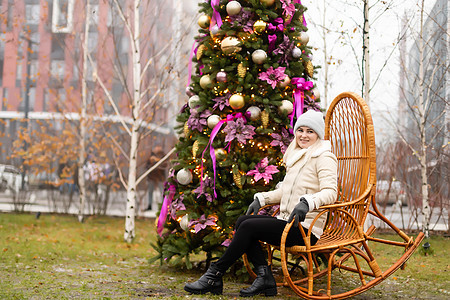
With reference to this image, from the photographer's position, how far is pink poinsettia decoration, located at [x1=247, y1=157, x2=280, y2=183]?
14.4ft

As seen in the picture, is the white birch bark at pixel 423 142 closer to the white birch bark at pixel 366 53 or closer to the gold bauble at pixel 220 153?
the white birch bark at pixel 366 53

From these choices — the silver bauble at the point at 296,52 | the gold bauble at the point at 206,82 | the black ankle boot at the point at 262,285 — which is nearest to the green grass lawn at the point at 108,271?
the black ankle boot at the point at 262,285

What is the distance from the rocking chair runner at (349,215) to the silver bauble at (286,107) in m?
0.36

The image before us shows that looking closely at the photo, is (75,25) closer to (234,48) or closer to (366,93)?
(366,93)

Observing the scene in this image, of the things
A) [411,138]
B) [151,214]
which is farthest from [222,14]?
[151,214]

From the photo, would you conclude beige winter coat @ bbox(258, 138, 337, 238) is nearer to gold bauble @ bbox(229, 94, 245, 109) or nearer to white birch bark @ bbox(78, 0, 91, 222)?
gold bauble @ bbox(229, 94, 245, 109)

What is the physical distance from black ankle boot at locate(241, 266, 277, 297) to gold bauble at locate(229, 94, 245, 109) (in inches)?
60.6

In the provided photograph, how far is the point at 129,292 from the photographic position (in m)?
3.92

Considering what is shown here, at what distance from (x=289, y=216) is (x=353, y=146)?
3.42 ft

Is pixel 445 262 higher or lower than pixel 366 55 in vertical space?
lower

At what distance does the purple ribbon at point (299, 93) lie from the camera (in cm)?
461

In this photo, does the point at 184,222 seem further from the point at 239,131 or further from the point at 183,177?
the point at 239,131

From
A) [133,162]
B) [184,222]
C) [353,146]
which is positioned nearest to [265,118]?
[353,146]

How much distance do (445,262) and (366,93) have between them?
2.93 m
